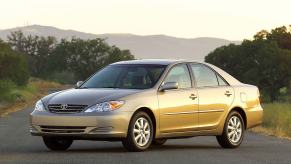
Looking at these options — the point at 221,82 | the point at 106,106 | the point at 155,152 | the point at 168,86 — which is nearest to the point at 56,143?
the point at 106,106

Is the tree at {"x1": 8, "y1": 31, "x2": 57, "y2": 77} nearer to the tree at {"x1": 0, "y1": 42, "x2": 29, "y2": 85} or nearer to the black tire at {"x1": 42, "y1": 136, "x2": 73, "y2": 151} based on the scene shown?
the tree at {"x1": 0, "y1": 42, "x2": 29, "y2": 85}

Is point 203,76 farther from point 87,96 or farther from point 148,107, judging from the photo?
point 87,96

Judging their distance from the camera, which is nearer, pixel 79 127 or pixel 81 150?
pixel 79 127

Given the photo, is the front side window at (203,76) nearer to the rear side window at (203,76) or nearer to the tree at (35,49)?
the rear side window at (203,76)

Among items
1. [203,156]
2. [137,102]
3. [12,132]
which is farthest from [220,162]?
[12,132]

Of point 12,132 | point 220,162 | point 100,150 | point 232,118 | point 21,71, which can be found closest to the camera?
point 220,162

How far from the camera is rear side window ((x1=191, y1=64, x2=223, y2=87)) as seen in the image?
15273mm

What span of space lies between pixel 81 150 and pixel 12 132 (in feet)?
19.3

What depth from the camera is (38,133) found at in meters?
13.7

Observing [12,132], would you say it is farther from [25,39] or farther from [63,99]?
[25,39]

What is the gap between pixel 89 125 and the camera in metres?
13.3

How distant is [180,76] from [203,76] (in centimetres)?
60

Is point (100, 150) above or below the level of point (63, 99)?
below

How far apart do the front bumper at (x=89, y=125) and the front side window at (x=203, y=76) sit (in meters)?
2.18
